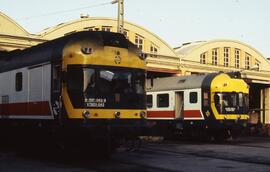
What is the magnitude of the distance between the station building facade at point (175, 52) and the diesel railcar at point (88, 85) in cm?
1465

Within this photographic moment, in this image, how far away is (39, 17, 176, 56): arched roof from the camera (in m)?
30.6

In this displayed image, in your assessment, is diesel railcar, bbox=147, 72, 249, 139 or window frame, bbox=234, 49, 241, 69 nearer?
diesel railcar, bbox=147, 72, 249, 139

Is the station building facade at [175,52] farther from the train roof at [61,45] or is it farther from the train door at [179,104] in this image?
the train roof at [61,45]

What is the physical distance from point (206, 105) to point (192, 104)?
933 mm

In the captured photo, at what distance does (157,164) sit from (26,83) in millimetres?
5060

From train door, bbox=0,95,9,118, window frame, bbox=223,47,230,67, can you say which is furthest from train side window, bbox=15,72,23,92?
window frame, bbox=223,47,230,67

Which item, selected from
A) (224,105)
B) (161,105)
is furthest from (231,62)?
(224,105)

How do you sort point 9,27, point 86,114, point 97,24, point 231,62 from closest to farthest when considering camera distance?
point 86,114, point 9,27, point 97,24, point 231,62

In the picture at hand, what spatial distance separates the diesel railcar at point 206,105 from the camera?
75.5 feet

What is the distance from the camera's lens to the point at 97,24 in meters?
32.9

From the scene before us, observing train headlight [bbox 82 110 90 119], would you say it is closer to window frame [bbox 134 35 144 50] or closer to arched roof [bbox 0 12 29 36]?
arched roof [bbox 0 12 29 36]

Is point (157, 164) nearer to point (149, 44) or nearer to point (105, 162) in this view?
point (105, 162)

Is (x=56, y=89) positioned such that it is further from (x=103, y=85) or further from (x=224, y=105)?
(x=224, y=105)

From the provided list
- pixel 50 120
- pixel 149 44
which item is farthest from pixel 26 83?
pixel 149 44
